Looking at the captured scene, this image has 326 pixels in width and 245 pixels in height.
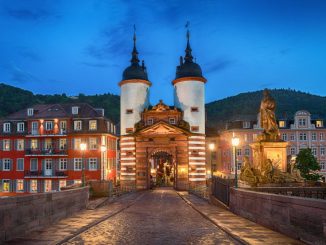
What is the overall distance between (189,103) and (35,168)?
2440cm

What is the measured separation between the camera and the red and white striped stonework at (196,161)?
5103 centimetres

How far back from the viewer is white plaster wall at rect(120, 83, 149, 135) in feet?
175

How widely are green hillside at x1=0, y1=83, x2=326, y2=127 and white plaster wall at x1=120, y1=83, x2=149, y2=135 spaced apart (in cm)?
4777

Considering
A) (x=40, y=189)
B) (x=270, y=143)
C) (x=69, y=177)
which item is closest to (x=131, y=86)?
(x=69, y=177)

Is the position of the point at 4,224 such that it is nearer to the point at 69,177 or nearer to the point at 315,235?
the point at 315,235

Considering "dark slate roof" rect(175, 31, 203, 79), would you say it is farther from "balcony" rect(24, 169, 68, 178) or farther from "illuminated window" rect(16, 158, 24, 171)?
"illuminated window" rect(16, 158, 24, 171)

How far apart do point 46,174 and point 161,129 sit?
19.0 m

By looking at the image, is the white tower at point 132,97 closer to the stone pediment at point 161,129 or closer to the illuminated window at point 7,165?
the stone pediment at point 161,129

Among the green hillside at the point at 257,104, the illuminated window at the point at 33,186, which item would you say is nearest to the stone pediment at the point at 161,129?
the illuminated window at the point at 33,186

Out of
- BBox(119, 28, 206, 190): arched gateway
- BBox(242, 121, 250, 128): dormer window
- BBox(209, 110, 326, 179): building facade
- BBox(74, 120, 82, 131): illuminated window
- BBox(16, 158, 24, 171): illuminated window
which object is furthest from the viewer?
BBox(242, 121, 250, 128): dormer window

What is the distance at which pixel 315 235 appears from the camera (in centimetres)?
1055

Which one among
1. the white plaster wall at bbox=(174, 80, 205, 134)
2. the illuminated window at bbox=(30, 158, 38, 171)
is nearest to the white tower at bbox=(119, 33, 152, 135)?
the white plaster wall at bbox=(174, 80, 205, 134)

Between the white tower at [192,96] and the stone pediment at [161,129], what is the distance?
9.09ft

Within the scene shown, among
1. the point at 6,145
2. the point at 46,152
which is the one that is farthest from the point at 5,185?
the point at 46,152
